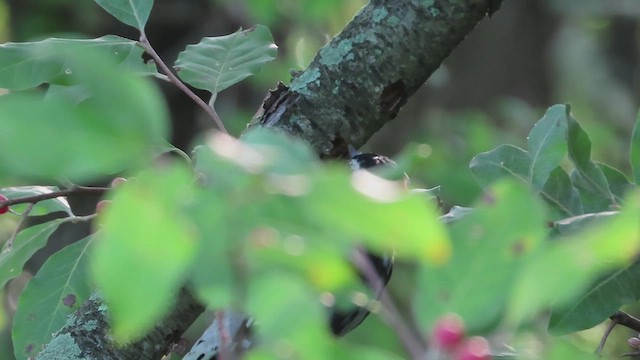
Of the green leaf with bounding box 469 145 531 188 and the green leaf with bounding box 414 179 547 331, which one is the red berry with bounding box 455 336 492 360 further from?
the green leaf with bounding box 469 145 531 188

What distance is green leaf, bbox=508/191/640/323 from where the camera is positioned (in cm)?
43

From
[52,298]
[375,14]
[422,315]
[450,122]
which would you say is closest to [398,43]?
[375,14]

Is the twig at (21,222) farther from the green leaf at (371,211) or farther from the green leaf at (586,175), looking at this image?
the green leaf at (371,211)

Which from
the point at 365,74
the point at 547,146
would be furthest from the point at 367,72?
the point at 547,146

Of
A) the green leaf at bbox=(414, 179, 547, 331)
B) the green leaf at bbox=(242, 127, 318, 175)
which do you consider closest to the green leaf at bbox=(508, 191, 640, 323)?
the green leaf at bbox=(414, 179, 547, 331)

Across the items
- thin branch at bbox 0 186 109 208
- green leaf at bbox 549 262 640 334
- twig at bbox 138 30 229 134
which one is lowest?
thin branch at bbox 0 186 109 208

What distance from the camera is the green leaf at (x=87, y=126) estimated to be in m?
0.44

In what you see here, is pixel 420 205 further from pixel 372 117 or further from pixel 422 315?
pixel 372 117

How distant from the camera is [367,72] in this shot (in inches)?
50.5

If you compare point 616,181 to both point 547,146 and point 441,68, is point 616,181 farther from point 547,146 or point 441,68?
point 441,68

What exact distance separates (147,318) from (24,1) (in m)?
3.84

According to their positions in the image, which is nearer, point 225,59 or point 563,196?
point 563,196

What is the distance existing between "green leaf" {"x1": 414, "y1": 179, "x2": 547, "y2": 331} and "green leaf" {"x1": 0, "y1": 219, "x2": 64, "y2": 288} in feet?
2.52

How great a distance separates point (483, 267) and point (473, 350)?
2.0 inches
